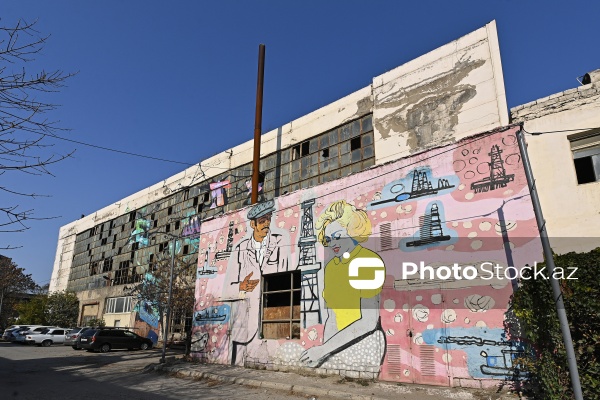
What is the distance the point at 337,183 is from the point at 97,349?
19.8 m

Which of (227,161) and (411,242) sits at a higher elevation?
(227,161)

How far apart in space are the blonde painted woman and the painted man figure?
6.81 ft

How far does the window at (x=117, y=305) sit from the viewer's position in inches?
1331

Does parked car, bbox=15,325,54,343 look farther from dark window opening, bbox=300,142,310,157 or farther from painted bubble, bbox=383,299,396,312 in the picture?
painted bubble, bbox=383,299,396,312

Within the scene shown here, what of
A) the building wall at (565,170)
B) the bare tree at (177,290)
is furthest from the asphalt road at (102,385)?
the building wall at (565,170)

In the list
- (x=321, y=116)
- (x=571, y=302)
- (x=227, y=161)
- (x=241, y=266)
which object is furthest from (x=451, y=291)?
(x=227, y=161)

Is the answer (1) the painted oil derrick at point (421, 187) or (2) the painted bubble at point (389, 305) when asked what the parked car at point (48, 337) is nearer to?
(2) the painted bubble at point (389, 305)

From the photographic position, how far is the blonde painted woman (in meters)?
11.2

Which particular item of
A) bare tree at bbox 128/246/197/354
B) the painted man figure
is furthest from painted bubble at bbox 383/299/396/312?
bare tree at bbox 128/246/197/354

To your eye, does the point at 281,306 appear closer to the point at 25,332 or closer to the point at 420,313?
the point at 420,313

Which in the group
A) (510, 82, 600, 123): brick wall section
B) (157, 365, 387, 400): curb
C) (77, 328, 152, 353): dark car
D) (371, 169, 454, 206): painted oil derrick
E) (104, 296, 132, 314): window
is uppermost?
(510, 82, 600, 123): brick wall section

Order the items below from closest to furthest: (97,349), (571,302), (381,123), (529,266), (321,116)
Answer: (571,302) → (529,266) → (381,123) → (321,116) → (97,349)

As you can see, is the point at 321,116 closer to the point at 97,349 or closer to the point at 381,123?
the point at 381,123

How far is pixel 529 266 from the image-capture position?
8.99m
